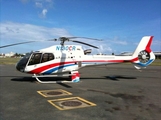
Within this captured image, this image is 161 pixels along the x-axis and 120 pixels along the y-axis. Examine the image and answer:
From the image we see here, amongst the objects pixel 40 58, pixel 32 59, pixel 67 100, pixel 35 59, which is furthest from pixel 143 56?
pixel 67 100

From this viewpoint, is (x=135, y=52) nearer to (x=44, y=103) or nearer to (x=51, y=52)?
(x=51, y=52)

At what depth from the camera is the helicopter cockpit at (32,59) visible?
14148 mm

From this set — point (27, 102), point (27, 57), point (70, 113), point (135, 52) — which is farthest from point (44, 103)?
point (135, 52)

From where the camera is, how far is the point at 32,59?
14.2 m

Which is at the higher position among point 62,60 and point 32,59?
point 32,59

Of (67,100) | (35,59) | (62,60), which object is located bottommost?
(67,100)

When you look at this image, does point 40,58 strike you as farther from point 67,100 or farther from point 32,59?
point 67,100

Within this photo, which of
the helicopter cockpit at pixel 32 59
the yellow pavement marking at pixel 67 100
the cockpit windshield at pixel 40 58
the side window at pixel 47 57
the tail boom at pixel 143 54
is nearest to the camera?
the yellow pavement marking at pixel 67 100

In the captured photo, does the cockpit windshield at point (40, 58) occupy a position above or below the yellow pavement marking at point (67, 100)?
above

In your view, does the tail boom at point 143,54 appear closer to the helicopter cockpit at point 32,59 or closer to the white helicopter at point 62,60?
the white helicopter at point 62,60

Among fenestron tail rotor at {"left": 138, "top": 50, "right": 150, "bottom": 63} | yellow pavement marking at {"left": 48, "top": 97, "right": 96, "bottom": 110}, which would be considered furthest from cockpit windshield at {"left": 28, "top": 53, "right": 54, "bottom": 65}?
fenestron tail rotor at {"left": 138, "top": 50, "right": 150, "bottom": 63}

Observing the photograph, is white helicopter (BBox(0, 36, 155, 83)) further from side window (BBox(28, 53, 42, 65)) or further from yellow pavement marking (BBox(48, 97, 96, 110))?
yellow pavement marking (BBox(48, 97, 96, 110))

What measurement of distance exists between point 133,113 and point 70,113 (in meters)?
2.56

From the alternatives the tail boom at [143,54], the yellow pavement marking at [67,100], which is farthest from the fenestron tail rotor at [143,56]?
the yellow pavement marking at [67,100]
